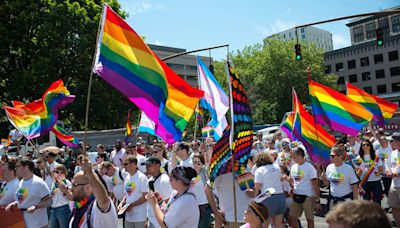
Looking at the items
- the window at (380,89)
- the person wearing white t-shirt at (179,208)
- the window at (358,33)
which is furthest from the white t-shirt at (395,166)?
the window at (358,33)

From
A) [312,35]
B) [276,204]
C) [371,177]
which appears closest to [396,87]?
[371,177]

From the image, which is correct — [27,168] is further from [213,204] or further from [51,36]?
[51,36]

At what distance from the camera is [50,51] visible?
25297mm

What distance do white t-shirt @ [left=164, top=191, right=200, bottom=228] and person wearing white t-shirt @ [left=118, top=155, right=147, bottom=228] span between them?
1.95m

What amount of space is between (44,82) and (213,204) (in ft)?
71.1

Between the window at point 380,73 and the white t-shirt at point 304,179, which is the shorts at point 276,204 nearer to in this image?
the white t-shirt at point 304,179

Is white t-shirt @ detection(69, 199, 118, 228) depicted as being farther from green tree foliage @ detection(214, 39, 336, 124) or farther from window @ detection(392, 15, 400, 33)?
window @ detection(392, 15, 400, 33)

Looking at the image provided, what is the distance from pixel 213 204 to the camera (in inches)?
239

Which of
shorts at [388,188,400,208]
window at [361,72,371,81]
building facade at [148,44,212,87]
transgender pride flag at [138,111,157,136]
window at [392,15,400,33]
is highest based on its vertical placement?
window at [392,15,400,33]

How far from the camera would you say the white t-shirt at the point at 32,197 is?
6043 millimetres

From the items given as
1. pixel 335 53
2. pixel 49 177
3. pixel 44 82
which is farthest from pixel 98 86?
pixel 335 53

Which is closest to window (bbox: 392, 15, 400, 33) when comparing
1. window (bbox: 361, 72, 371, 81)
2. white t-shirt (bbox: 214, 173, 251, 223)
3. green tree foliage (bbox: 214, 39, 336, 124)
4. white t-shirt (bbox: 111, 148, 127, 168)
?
window (bbox: 361, 72, 371, 81)

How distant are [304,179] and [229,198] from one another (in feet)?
7.20

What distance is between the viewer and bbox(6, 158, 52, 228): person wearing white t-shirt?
19.8ft
